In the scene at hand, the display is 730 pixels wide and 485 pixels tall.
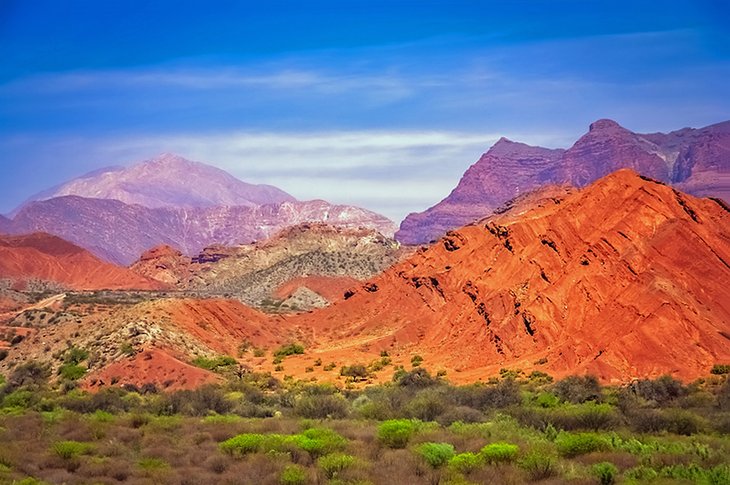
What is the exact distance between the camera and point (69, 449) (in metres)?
24.4

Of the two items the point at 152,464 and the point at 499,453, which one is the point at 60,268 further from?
the point at 499,453

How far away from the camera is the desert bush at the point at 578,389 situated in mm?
35500

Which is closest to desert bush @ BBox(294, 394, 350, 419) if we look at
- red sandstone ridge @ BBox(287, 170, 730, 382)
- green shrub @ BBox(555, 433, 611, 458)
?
green shrub @ BBox(555, 433, 611, 458)

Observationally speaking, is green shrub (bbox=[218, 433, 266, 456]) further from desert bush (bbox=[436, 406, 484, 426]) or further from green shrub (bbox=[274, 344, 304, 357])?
green shrub (bbox=[274, 344, 304, 357])

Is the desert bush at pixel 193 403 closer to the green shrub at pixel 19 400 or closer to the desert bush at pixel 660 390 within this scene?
the green shrub at pixel 19 400

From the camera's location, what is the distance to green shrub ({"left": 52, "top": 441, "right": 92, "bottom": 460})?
79.5 feet

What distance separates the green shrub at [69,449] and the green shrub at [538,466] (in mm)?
12982

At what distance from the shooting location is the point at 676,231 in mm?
52656

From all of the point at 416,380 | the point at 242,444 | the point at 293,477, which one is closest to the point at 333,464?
the point at 293,477

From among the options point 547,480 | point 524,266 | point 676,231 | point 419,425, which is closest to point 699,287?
point 676,231

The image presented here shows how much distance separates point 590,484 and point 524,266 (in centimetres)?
3985

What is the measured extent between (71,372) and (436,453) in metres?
30.5

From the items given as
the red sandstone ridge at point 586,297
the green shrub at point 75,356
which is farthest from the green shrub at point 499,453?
the green shrub at point 75,356

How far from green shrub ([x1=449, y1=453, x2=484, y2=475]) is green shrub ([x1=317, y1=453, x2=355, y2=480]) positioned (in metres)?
2.82
